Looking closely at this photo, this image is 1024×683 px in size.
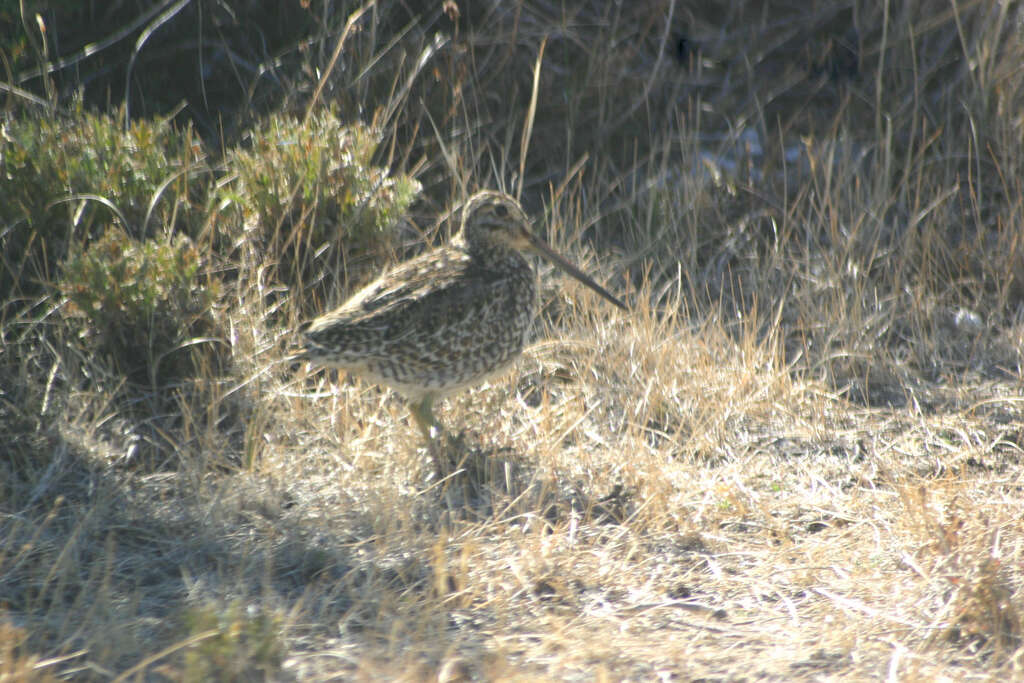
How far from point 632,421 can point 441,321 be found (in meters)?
1.01

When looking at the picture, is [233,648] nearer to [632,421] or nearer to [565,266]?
[632,421]

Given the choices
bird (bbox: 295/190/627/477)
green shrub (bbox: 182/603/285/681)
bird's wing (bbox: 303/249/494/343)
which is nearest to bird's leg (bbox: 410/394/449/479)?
bird (bbox: 295/190/627/477)

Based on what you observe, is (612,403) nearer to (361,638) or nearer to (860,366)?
(860,366)

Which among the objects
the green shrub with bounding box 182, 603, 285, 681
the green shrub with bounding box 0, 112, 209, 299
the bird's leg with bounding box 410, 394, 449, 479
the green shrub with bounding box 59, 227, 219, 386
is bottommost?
the bird's leg with bounding box 410, 394, 449, 479

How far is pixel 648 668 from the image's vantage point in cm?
351

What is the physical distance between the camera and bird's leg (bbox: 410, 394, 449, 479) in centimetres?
483

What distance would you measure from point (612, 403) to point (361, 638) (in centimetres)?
205

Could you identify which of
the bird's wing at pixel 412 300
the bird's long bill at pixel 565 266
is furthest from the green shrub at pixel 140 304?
the bird's long bill at pixel 565 266

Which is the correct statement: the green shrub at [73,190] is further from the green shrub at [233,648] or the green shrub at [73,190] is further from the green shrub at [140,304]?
the green shrub at [233,648]

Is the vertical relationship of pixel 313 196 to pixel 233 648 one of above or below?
above

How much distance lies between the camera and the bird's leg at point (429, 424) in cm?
483

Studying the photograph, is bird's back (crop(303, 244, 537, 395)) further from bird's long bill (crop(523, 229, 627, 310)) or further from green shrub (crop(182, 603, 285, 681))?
green shrub (crop(182, 603, 285, 681))

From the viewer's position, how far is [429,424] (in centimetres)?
494

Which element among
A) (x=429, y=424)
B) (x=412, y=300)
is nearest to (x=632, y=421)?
(x=429, y=424)
